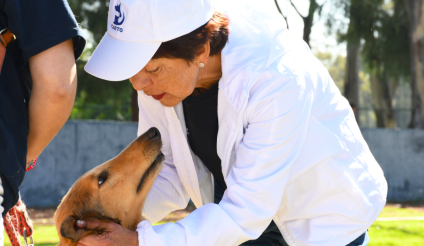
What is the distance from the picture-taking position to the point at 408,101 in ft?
124

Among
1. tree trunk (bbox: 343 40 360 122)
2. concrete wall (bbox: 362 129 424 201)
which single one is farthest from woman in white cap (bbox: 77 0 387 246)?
tree trunk (bbox: 343 40 360 122)

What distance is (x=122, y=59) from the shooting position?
7.27ft

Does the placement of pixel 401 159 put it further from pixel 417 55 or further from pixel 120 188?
pixel 120 188

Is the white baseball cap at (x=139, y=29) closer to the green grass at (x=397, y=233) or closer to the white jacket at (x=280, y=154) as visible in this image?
the white jacket at (x=280, y=154)

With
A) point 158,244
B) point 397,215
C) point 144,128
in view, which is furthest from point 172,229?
point 397,215

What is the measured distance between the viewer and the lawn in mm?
6301

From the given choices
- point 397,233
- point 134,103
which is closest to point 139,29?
point 397,233

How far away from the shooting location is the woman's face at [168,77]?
2.35 meters

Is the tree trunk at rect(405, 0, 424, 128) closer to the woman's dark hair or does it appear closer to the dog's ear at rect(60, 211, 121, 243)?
the woman's dark hair

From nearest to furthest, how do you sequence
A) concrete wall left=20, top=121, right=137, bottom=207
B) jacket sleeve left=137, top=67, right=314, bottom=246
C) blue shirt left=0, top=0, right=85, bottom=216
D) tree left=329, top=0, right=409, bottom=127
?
blue shirt left=0, top=0, right=85, bottom=216 < jacket sleeve left=137, top=67, right=314, bottom=246 < concrete wall left=20, top=121, right=137, bottom=207 < tree left=329, top=0, right=409, bottom=127

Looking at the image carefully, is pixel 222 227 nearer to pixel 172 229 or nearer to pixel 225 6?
pixel 172 229

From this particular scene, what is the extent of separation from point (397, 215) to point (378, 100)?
1598cm

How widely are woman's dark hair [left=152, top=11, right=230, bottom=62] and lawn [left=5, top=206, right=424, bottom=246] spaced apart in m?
4.68

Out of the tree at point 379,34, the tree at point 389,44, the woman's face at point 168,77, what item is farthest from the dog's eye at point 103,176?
the tree at point 389,44
